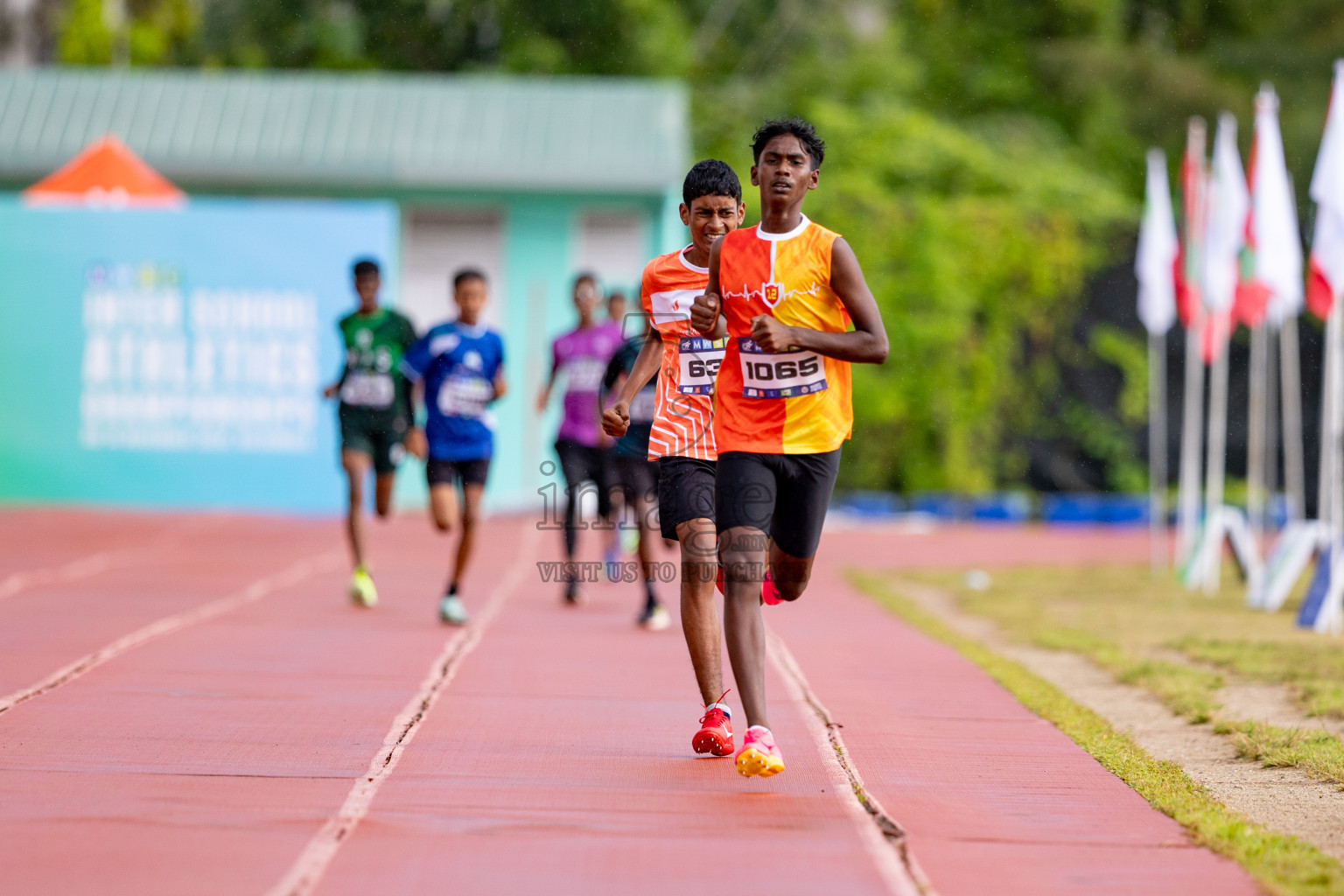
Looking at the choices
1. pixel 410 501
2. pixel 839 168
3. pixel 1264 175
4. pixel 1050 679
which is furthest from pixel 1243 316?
pixel 839 168

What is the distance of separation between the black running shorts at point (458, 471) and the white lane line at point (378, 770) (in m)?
0.86

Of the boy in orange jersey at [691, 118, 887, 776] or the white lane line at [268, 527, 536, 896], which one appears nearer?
the white lane line at [268, 527, 536, 896]

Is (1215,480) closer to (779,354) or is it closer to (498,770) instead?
(779,354)

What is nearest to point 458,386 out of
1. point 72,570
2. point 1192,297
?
point 72,570

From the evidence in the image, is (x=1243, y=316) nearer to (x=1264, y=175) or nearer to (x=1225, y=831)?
(x=1264, y=175)

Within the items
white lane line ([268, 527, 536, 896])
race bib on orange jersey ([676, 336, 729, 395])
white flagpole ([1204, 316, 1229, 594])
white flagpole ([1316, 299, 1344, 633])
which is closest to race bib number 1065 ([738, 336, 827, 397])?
race bib on orange jersey ([676, 336, 729, 395])

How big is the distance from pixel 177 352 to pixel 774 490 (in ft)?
49.2

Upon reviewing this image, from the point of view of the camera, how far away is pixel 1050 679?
27.3 ft

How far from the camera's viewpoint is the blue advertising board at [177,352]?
19078 mm

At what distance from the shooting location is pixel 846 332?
530cm

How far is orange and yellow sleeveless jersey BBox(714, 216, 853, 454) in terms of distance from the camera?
5379mm

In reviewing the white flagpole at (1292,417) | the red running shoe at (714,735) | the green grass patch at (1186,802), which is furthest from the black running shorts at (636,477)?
the white flagpole at (1292,417)

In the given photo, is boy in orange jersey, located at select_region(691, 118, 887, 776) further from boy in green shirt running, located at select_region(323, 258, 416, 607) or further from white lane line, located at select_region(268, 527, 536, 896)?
boy in green shirt running, located at select_region(323, 258, 416, 607)

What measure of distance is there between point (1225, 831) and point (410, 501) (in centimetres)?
1636
